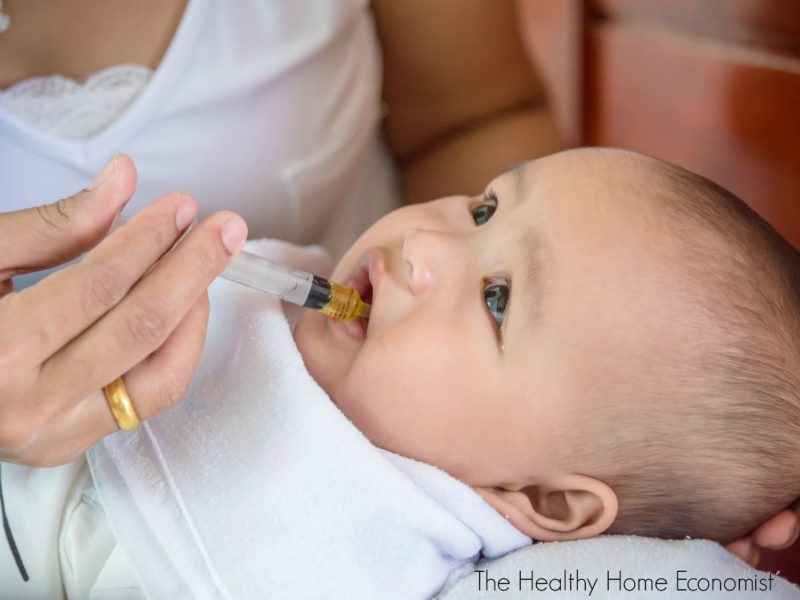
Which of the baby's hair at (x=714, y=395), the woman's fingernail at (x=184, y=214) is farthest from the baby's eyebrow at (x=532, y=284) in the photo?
the woman's fingernail at (x=184, y=214)

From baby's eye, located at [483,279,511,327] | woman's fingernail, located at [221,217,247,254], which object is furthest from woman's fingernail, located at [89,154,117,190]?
baby's eye, located at [483,279,511,327]

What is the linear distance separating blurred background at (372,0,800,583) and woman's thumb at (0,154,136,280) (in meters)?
0.74

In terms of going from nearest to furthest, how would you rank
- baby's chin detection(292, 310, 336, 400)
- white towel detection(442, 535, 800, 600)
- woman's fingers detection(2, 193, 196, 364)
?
woman's fingers detection(2, 193, 196, 364) → white towel detection(442, 535, 800, 600) → baby's chin detection(292, 310, 336, 400)

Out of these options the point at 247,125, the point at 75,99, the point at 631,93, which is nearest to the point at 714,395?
the point at 247,125

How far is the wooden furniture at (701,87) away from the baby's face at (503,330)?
0.44 meters

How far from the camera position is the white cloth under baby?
2.64 feet

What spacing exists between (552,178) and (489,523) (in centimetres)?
38

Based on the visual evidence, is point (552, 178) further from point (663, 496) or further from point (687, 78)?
point (687, 78)

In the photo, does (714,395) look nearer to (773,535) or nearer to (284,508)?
(773,535)

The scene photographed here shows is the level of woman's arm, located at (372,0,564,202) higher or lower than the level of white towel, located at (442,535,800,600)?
higher

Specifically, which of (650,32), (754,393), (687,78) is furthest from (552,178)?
(650,32)

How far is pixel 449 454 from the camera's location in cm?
86

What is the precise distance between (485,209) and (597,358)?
10.0 inches

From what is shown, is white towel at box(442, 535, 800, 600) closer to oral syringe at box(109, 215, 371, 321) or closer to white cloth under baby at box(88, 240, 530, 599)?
white cloth under baby at box(88, 240, 530, 599)
